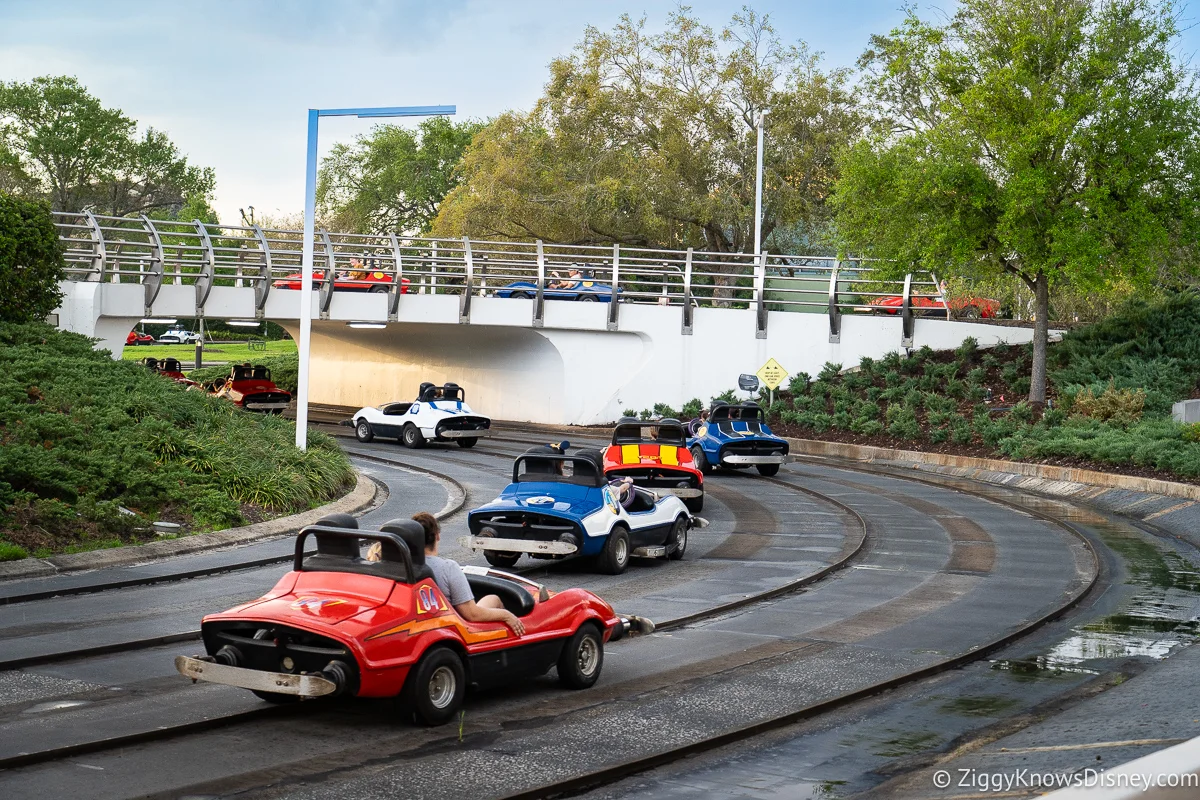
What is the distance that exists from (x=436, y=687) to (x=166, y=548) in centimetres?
888

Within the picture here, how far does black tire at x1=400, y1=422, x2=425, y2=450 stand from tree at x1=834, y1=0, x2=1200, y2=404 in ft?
43.9

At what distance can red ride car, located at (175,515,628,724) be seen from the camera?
8.11m

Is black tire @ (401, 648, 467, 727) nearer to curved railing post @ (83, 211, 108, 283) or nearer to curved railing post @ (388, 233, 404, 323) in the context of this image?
curved railing post @ (83, 211, 108, 283)

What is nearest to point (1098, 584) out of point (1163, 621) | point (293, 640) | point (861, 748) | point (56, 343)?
point (1163, 621)

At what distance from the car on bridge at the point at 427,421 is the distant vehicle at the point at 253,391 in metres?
5.82

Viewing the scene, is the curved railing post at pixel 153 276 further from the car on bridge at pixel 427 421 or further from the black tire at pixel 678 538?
the black tire at pixel 678 538

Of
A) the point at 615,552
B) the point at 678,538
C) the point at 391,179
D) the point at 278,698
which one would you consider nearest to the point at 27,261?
the point at 678,538

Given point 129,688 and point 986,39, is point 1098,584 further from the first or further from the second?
point 986,39

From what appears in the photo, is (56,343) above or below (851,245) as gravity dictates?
below

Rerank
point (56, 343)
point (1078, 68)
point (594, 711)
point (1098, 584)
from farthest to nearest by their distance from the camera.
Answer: point (1078, 68)
point (56, 343)
point (1098, 584)
point (594, 711)

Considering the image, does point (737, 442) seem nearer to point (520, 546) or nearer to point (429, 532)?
point (520, 546)

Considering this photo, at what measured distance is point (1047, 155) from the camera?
32500 mm

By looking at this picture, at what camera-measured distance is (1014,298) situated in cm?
5394

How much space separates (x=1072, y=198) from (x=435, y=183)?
54950mm
